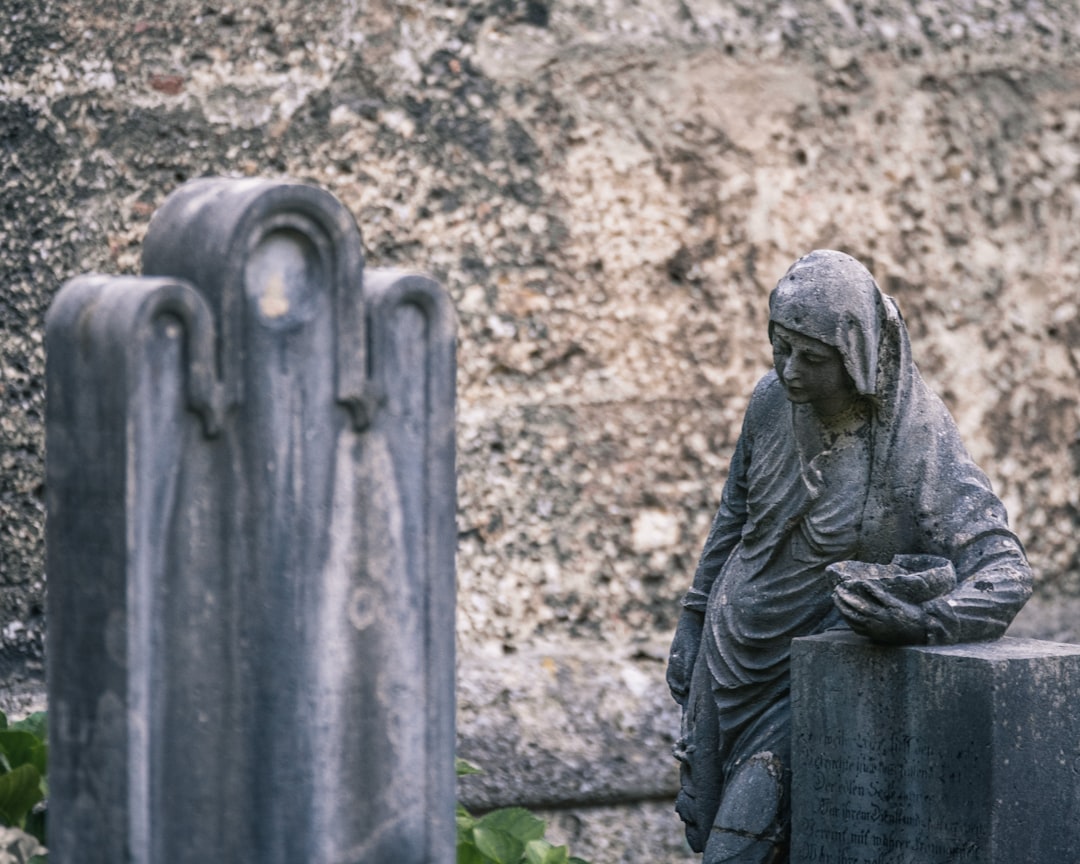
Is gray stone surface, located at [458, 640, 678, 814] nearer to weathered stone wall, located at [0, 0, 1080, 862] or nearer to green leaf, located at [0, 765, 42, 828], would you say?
weathered stone wall, located at [0, 0, 1080, 862]

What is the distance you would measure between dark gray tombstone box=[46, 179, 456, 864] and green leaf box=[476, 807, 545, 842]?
5.38 ft

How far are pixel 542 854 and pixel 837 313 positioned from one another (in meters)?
1.68

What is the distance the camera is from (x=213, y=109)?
6605mm

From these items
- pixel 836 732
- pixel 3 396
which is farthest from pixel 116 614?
pixel 3 396

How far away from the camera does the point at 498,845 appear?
5.20m

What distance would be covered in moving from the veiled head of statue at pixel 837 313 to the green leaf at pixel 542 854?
5.07 feet

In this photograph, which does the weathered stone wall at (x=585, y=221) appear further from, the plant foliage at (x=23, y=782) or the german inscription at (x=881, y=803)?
the german inscription at (x=881, y=803)

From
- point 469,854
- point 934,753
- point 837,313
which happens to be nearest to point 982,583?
point 934,753

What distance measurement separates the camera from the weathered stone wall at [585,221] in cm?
652

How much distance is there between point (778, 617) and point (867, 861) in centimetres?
57

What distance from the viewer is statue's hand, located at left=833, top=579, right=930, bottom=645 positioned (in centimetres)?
420

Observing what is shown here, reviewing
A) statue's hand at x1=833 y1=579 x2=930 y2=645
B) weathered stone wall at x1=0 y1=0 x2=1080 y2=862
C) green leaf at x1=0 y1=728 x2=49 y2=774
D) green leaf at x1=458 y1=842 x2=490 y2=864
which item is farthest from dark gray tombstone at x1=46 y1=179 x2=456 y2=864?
weathered stone wall at x1=0 y1=0 x2=1080 y2=862

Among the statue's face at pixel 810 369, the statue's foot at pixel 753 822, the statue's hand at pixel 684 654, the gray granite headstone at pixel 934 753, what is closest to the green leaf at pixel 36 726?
the statue's hand at pixel 684 654

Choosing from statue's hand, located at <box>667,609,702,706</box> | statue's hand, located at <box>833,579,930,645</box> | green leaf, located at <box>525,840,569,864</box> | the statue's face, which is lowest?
green leaf, located at <box>525,840,569,864</box>
